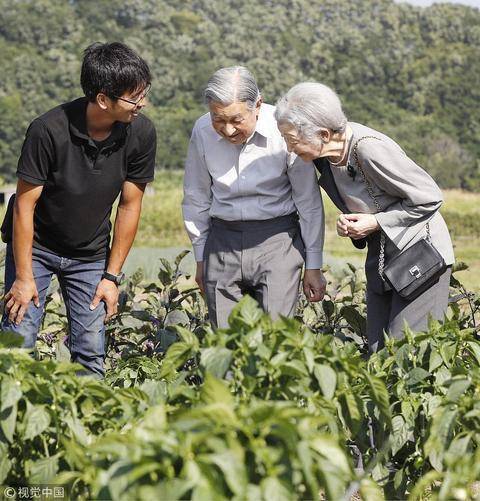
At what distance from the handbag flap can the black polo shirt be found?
98 cm

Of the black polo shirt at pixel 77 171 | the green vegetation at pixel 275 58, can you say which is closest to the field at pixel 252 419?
the black polo shirt at pixel 77 171

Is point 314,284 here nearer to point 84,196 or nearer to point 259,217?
point 259,217

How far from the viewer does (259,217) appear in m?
3.21

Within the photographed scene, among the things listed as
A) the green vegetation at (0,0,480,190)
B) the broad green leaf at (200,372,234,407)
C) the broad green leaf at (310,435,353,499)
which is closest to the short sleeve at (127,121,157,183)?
the broad green leaf at (200,372,234,407)

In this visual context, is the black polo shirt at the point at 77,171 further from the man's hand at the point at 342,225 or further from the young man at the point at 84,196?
the man's hand at the point at 342,225

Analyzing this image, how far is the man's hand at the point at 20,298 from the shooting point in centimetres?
317

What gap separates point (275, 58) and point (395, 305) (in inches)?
2105

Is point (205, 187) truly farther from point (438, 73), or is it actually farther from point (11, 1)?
point (11, 1)

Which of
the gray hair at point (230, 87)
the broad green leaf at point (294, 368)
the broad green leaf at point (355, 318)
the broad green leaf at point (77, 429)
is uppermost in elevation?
the gray hair at point (230, 87)

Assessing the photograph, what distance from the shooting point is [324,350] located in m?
2.27

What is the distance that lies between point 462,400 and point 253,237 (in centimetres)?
117

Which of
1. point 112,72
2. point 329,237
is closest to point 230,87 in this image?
point 112,72

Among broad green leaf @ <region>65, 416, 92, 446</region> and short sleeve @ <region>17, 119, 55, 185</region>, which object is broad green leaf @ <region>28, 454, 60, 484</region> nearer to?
broad green leaf @ <region>65, 416, 92, 446</region>

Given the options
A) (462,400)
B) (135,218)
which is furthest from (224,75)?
(462,400)
